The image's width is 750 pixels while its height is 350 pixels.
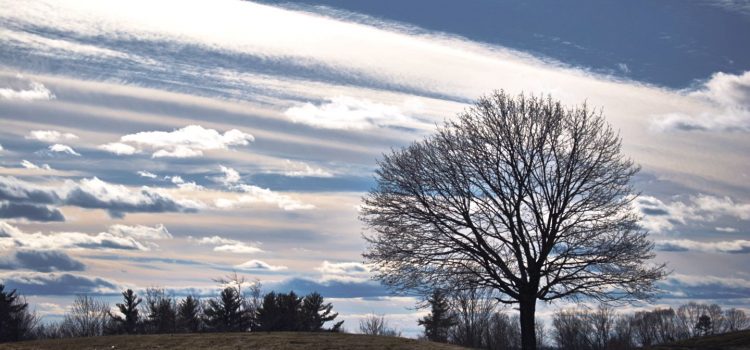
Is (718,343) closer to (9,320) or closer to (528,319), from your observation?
(528,319)

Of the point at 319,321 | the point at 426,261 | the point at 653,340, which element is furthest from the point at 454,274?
the point at 653,340

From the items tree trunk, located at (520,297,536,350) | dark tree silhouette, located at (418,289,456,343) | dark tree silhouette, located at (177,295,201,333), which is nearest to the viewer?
tree trunk, located at (520,297,536,350)

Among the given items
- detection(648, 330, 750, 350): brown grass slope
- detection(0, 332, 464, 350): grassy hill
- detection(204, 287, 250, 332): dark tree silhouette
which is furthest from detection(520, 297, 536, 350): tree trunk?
detection(204, 287, 250, 332): dark tree silhouette

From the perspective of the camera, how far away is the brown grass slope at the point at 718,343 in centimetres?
3184

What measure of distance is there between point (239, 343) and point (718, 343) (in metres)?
23.1

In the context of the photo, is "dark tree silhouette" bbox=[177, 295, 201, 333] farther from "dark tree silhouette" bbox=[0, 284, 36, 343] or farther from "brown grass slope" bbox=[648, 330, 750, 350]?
"brown grass slope" bbox=[648, 330, 750, 350]

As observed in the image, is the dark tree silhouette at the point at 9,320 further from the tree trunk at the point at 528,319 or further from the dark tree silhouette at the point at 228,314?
the tree trunk at the point at 528,319

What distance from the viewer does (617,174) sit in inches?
1302

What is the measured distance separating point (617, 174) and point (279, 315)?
60669 millimetres

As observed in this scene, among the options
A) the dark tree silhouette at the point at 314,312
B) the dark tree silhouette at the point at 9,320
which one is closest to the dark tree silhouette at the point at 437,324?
the dark tree silhouette at the point at 314,312

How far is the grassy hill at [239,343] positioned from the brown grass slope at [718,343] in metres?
10.7

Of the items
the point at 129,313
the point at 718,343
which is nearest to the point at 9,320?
the point at 129,313

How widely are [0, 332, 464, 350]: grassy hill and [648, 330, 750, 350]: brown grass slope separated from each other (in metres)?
10.7

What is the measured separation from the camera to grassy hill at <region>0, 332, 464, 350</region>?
3359 cm
